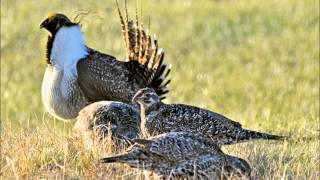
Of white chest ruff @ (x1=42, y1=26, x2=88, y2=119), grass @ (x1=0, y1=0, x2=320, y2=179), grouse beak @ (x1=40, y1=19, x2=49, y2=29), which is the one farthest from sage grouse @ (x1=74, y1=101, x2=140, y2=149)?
grouse beak @ (x1=40, y1=19, x2=49, y2=29)

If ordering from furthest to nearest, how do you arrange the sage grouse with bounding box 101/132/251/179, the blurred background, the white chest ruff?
the blurred background, the white chest ruff, the sage grouse with bounding box 101/132/251/179

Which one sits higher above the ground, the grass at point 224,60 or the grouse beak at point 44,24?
the grass at point 224,60

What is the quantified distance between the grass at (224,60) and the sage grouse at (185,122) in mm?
136

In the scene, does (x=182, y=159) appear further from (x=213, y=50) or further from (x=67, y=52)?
(x=213, y=50)

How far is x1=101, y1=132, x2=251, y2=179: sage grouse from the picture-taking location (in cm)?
673

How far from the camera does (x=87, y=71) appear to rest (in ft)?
33.4

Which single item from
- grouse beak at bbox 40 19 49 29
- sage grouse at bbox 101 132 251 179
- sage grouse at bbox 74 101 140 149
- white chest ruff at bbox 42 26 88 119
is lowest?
sage grouse at bbox 101 132 251 179

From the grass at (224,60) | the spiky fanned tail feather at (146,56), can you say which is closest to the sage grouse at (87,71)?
the spiky fanned tail feather at (146,56)

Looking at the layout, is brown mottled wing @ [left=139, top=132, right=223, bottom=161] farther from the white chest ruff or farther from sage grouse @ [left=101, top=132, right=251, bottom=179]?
the white chest ruff

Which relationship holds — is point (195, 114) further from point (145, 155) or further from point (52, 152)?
point (145, 155)

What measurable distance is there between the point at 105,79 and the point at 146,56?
0.58 metres

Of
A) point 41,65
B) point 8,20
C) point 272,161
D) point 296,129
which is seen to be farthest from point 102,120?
point 8,20

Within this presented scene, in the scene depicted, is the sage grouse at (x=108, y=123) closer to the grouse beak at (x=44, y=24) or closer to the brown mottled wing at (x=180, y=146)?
the brown mottled wing at (x=180, y=146)

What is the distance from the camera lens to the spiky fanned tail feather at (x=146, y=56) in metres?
10.5
